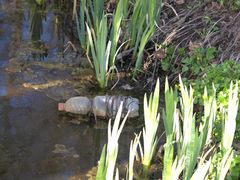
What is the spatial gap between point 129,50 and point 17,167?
5.29 feet

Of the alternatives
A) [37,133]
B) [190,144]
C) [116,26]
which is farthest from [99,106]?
[190,144]

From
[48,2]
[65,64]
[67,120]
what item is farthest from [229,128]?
[48,2]

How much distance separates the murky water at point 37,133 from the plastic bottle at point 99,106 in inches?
3.7

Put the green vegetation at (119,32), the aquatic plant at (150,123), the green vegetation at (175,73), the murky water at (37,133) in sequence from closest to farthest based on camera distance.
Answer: the green vegetation at (175,73)
the aquatic plant at (150,123)
the murky water at (37,133)
the green vegetation at (119,32)

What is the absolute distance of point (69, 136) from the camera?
351 centimetres

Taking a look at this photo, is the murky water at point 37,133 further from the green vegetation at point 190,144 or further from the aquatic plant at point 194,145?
the aquatic plant at point 194,145

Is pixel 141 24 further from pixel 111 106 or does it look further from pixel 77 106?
pixel 77 106

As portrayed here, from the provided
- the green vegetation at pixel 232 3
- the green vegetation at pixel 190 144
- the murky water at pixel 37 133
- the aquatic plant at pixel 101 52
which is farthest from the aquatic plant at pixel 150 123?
the green vegetation at pixel 232 3

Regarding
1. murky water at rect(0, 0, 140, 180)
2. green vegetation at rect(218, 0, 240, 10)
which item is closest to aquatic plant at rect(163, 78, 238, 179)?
murky water at rect(0, 0, 140, 180)

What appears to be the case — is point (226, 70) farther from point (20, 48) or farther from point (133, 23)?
point (20, 48)

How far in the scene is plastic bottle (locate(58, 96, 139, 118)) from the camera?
12.2 feet

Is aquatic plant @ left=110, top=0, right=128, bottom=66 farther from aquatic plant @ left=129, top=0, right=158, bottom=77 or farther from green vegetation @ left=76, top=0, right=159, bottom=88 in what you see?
aquatic plant @ left=129, top=0, right=158, bottom=77

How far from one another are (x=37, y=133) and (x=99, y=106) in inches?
20.1

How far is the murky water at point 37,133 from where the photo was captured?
318cm
